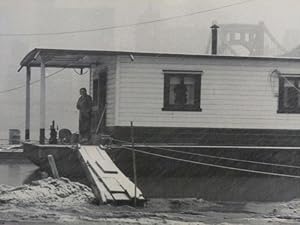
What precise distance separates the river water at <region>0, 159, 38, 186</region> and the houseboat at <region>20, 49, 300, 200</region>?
0.79 m

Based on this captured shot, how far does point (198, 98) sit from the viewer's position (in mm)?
17859

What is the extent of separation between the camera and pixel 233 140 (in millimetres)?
17891

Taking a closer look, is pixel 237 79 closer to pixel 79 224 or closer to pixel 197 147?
pixel 197 147

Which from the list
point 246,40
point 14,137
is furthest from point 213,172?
point 246,40

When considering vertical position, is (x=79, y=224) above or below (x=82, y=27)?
below

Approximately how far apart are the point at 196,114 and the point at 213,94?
0.81 metres

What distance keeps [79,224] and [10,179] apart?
807cm

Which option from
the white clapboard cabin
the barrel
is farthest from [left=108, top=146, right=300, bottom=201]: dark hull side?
the barrel

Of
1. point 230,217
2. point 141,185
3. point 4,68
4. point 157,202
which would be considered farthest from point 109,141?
point 4,68

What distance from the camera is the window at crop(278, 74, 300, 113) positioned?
18.2 metres

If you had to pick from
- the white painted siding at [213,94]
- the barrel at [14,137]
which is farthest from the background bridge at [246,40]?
the white painted siding at [213,94]

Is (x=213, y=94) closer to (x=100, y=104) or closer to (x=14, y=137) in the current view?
(x=100, y=104)

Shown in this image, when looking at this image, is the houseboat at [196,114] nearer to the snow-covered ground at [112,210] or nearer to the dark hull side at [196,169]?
the dark hull side at [196,169]

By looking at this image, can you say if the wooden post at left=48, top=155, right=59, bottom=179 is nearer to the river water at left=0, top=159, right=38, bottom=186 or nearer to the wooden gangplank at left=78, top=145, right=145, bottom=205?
the wooden gangplank at left=78, top=145, right=145, bottom=205
